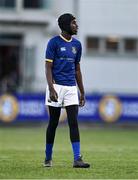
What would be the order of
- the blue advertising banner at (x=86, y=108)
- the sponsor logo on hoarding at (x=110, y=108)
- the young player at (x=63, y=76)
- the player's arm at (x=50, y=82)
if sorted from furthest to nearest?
the sponsor logo on hoarding at (x=110, y=108) < the blue advertising banner at (x=86, y=108) < the young player at (x=63, y=76) < the player's arm at (x=50, y=82)

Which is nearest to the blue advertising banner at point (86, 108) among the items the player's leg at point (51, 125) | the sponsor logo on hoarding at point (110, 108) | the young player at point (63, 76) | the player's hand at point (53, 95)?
the sponsor logo on hoarding at point (110, 108)

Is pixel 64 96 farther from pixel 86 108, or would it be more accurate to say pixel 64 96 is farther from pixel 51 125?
pixel 86 108

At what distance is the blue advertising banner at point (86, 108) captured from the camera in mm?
30842

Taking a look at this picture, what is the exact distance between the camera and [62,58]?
1285 centimetres

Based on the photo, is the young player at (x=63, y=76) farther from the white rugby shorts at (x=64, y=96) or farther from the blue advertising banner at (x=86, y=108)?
the blue advertising banner at (x=86, y=108)

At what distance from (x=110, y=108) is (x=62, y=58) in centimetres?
1925

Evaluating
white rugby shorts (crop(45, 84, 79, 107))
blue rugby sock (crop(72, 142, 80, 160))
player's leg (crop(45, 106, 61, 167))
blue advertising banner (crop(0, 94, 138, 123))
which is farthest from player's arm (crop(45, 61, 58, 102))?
blue advertising banner (crop(0, 94, 138, 123))

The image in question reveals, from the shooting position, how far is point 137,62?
130 feet

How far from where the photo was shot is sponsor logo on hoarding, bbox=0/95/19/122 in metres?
30.6

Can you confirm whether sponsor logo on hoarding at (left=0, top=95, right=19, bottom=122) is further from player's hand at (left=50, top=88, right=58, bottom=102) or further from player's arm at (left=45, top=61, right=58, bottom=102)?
player's hand at (left=50, top=88, right=58, bottom=102)

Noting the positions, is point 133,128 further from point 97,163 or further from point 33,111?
point 97,163

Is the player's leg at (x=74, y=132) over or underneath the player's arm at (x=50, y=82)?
underneath

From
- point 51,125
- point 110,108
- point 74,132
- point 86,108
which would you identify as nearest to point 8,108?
point 86,108

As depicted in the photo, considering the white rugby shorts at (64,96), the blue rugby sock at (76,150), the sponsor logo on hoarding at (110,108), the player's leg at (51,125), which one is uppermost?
the white rugby shorts at (64,96)
